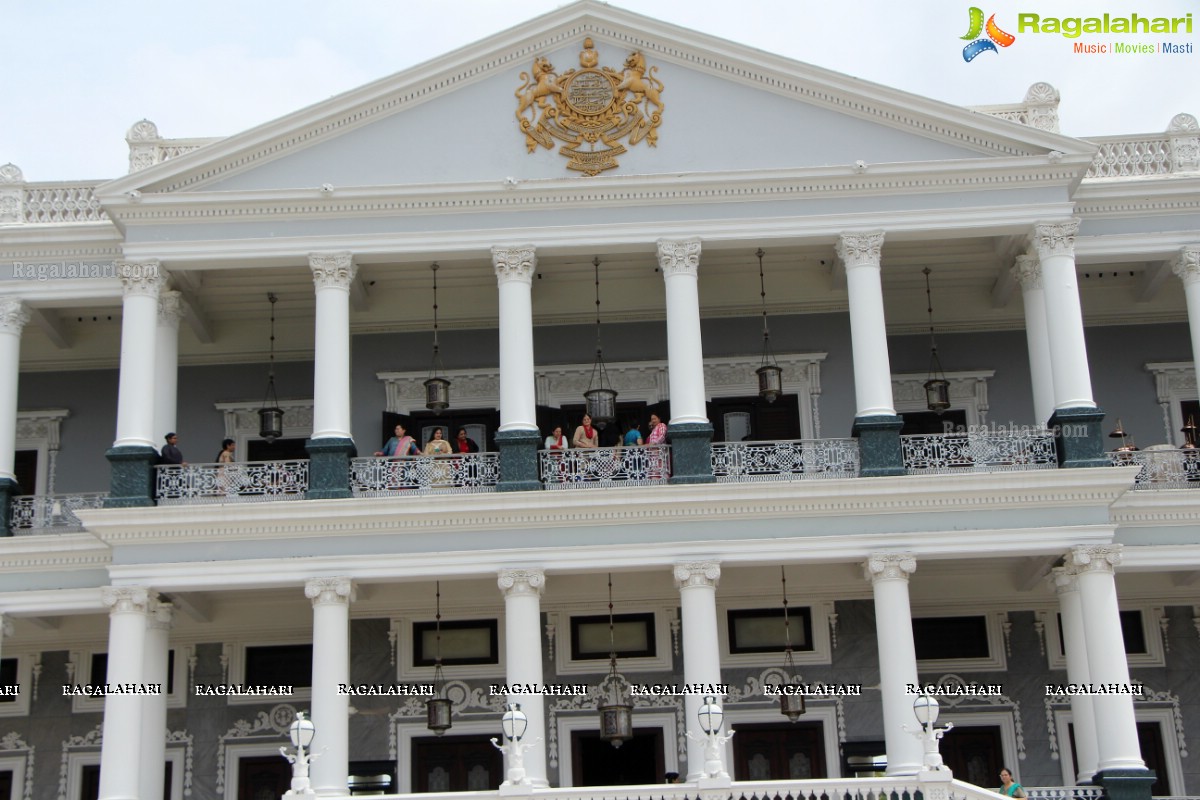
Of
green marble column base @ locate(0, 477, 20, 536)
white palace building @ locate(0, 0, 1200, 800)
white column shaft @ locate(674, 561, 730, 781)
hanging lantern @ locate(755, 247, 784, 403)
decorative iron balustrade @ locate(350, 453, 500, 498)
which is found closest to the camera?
white column shaft @ locate(674, 561, 730, 781)

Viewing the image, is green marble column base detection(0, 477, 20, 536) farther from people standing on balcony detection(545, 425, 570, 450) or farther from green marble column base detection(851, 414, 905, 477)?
green marble column base detection(851, 414, 905, 477)

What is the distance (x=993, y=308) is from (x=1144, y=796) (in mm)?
8236

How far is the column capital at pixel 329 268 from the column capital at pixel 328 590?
397cm

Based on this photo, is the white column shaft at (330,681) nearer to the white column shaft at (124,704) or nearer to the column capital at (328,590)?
the column capital at (328,590)

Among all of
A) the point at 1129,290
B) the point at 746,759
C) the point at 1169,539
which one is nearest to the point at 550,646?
the point at 746,759

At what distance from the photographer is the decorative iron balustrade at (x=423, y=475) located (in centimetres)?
2166

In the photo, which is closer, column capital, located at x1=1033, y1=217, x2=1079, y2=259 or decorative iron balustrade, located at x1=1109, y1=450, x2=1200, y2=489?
column capital, located at x1=1033, y1=217, x2=1079, y2=259

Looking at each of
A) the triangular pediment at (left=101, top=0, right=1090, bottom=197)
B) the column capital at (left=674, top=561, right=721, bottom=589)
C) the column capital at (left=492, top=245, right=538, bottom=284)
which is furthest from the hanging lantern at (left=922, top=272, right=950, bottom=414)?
the column capital at (left=492, top=245, right=538, bottom=284)

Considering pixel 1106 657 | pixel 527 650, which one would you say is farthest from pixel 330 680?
pixel 1106 657

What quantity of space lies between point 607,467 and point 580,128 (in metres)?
4.74

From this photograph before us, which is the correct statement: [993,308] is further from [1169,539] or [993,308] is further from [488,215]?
[488,215]

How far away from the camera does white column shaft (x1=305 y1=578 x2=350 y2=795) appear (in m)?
20.1

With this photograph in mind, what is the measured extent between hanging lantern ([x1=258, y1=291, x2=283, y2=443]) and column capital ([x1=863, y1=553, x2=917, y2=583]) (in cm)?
901

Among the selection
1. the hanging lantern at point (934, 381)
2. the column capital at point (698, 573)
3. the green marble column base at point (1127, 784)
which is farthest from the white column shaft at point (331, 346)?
the green marble column base at point (1127, 784)
